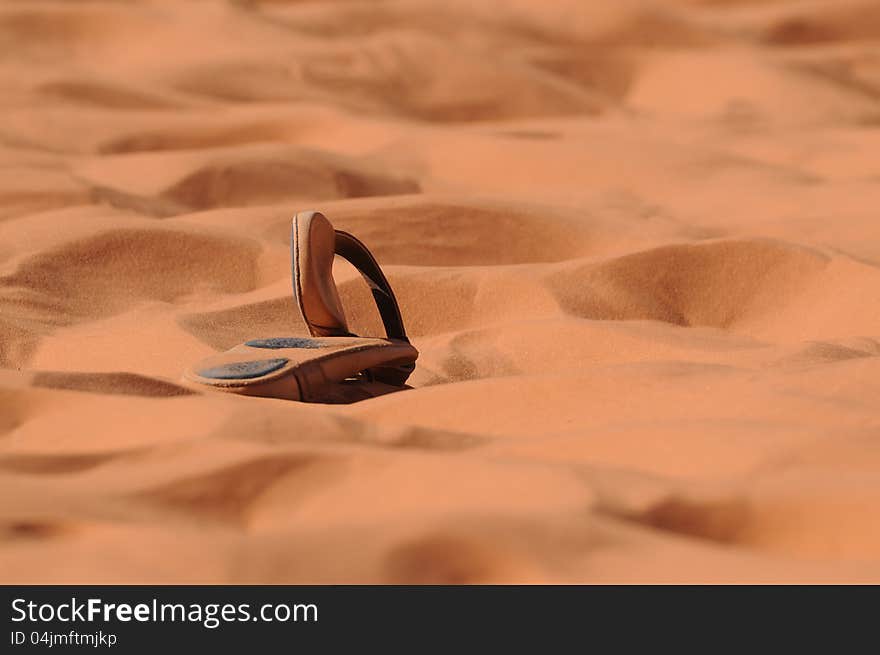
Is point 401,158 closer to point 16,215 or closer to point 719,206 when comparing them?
point 719,206

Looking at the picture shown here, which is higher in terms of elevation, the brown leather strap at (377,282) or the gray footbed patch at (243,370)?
the brown leather strap at (377,282)

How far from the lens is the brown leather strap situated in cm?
271

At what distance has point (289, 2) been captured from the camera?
7211 millimetres

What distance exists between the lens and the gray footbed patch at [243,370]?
2.36 meters

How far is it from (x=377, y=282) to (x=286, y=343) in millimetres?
278

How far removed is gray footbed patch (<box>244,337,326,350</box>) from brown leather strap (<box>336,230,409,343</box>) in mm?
201

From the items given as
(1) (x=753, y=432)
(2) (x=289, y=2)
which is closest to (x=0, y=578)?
(1) (x=753, y=432)

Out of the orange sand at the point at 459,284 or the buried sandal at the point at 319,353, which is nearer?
the orange sand at the point at 459,284
